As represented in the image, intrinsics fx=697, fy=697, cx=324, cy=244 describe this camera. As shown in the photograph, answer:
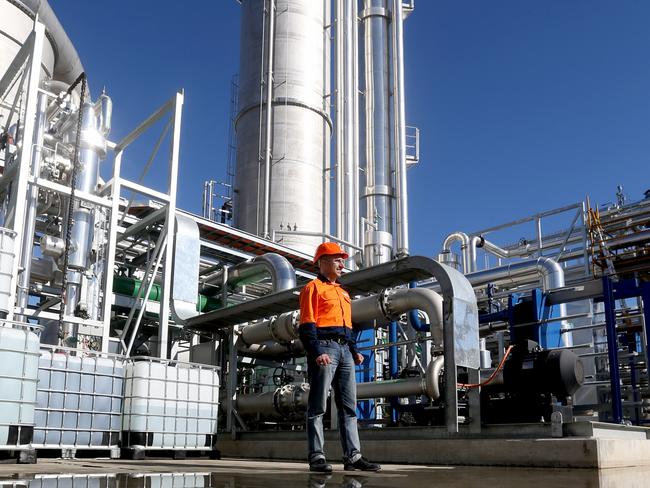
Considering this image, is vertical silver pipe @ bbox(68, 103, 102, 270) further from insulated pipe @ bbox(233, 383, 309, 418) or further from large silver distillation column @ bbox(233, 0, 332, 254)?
large silver distillation column @ bbox(233, 0, 332, 254)

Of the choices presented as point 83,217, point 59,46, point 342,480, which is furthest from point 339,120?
point 342,480

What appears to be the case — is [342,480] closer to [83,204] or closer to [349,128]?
[83,204]

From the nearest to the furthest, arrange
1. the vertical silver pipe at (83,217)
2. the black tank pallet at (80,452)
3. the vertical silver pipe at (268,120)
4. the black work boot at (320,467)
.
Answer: the black work boot at (320,467)
the black tank pallet at (80,452)
the vertical silver pipe at (83,217)
the vertical silver pipe at (268,120)

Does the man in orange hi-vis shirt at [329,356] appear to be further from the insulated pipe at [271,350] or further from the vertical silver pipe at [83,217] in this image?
the vertical silver pipe at [83,217]

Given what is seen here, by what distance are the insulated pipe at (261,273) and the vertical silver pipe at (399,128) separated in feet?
28.4

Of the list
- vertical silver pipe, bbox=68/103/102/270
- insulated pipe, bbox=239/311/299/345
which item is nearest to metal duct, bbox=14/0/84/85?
vertical silver pipe, bbox=68/103/102/270

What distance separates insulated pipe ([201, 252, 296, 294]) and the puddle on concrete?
735cm

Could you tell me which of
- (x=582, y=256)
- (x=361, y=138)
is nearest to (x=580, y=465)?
(x=582, y=256)

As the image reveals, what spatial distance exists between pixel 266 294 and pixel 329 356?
346 inches

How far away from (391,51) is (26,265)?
16805 mm

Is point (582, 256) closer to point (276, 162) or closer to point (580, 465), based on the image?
point (276, 162)

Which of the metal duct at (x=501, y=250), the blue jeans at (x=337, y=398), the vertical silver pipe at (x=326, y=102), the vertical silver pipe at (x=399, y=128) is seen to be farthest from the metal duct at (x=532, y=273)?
the blue jeans at (x=337, y=398)

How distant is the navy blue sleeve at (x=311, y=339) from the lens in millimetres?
4875

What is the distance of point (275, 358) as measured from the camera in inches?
457
